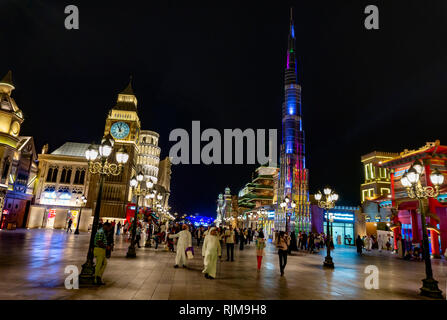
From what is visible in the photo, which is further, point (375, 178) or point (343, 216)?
point (375, 178)

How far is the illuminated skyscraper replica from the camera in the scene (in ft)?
181

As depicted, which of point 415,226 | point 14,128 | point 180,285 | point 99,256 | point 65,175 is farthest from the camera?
point 65,175

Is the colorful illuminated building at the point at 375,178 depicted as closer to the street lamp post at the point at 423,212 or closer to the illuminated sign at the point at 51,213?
the street lamp post at the point at 423,212

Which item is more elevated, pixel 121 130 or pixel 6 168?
pixel 121 130

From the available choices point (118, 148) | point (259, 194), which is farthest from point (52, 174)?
point (259, 194)

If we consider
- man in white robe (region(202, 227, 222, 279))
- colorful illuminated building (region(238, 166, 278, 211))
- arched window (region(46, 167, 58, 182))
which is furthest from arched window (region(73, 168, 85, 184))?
colorful illuminated building (region(238, 166, 278, 211))

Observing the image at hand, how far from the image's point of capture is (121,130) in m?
54.2

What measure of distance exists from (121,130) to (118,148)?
16.6 feet

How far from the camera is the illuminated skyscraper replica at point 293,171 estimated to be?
5531 centimetres

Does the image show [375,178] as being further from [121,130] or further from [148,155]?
[148,155]

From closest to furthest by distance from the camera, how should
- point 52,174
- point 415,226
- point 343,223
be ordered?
1. point 415,226
2. point 52,174
3. point 343,223

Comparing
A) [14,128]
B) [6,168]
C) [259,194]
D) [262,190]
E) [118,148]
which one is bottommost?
Result: [6,168]

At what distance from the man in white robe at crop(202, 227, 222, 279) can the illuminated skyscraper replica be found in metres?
44.5
